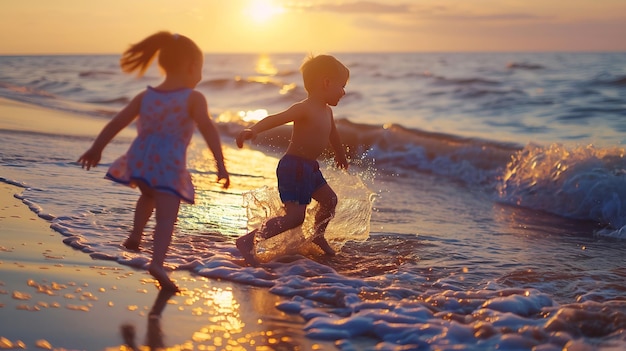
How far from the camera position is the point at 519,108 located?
1745 cm

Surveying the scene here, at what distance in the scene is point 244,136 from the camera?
4.84 meters

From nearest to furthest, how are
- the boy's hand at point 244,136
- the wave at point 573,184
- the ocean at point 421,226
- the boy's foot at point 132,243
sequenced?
1. the ocean at point 421,226
2. the boy's foot at point 132,243
3. the boy's hand at point 244,136
4. the wave at point 573,184

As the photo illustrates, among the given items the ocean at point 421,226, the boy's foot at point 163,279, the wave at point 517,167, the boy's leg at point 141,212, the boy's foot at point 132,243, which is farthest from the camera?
the wave at point 517,167

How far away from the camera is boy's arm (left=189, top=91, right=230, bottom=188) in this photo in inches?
165

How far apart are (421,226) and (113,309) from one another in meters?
3.62

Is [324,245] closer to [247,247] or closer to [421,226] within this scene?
[247,247]

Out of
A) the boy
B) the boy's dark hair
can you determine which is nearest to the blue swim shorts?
the boy

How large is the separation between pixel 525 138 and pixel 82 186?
8.29 meters

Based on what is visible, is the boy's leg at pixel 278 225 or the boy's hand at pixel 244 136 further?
the boy's leg at pixel 278 225

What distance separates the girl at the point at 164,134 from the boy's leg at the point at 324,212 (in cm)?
132

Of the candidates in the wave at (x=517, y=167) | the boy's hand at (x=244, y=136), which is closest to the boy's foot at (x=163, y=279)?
the boy's hand at (x=244, y=136)

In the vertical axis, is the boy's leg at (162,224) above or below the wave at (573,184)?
below

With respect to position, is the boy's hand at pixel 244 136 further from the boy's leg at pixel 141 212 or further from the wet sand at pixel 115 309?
the wet sand at pixel 115 309

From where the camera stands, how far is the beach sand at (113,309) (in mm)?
3424
